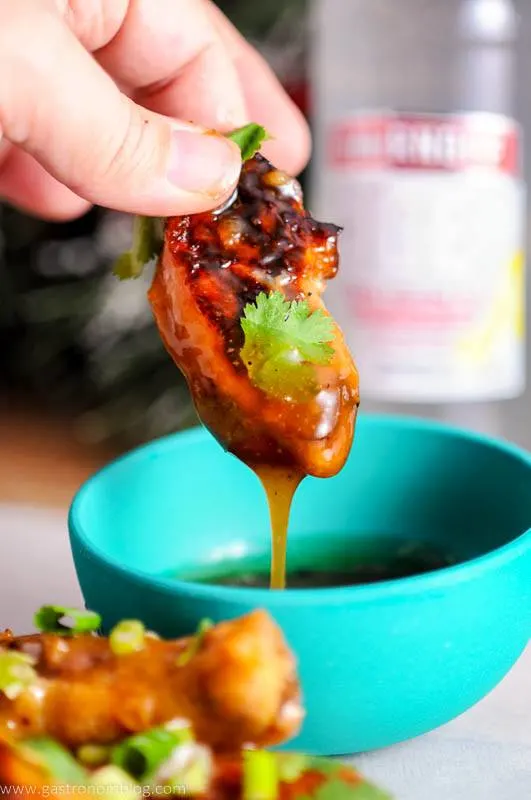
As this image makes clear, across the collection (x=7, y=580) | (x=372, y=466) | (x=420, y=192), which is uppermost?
(x=420, y=192)

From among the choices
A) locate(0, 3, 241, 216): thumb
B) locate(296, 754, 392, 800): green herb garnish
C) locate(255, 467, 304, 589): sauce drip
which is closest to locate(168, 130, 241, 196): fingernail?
locate(0, 3, 241, 216): thumb

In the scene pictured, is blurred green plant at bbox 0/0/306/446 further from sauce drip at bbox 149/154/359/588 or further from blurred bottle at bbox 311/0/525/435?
sauce drip at bbox 149/154/359/588

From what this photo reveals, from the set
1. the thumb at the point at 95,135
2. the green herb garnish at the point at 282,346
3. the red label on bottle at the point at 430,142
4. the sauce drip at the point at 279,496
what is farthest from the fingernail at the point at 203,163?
the red label on bottle at the point at 430,142

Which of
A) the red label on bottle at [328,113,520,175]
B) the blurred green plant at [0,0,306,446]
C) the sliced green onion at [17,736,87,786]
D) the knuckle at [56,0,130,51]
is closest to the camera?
the sliced green onion at [17,736,87,786]

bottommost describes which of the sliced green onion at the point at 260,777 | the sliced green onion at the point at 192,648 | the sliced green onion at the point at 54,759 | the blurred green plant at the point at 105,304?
the blurred green plant at the point at 105,304

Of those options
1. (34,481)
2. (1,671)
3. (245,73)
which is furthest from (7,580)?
(34,481)

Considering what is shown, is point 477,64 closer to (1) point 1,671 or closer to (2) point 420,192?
(2) point 420,192

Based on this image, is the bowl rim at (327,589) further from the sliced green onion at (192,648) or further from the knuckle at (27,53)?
the knuckle at (27,53)

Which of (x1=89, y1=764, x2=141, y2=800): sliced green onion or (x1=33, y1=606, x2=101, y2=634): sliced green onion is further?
→ (x1=33, y1=606, x2=101, y2=634): sliced green onion
